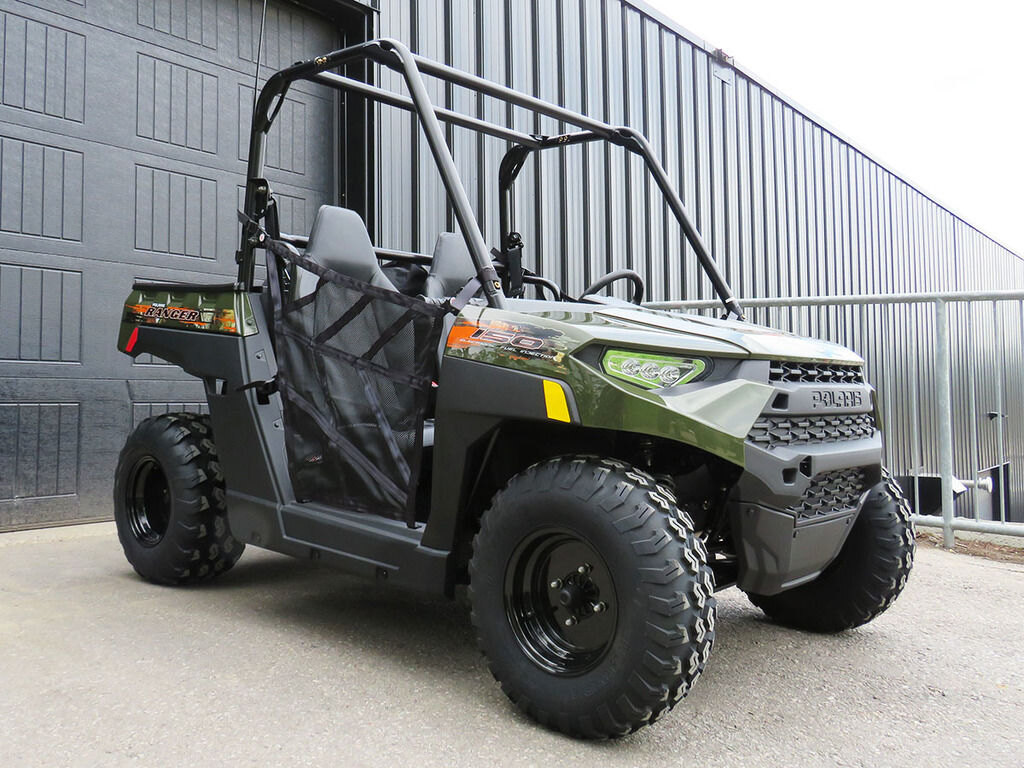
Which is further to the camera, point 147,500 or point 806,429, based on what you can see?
point 147,500

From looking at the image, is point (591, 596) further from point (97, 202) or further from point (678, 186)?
point (678, 186)

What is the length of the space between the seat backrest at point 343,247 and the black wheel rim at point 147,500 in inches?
49.3

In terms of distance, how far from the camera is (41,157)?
4820 millimetres

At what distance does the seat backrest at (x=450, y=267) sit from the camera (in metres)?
3.68

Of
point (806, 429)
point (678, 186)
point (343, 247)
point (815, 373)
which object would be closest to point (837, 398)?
point (815, 373)

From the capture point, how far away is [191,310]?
11.3ft

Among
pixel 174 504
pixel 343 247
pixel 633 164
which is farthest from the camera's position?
pixel 633 164

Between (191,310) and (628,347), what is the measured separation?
81.4 inches

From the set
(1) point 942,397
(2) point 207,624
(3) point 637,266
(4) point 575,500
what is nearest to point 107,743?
(2) point 207,624

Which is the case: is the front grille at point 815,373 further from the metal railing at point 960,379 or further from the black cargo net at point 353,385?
the metal railing at point 960,379

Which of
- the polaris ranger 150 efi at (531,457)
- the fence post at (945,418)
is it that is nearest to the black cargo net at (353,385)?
the polaris ranger 150 efi at (531,457)

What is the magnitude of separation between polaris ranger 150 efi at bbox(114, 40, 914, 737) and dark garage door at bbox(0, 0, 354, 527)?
5.81ft

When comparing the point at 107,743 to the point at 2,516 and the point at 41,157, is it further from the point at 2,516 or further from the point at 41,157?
the point at 41,157

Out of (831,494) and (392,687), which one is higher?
(831,494)
